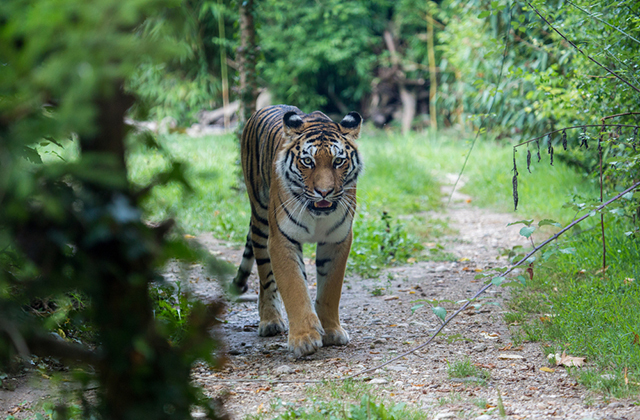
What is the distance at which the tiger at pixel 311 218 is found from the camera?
348cm

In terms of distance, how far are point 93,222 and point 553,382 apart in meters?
2.38

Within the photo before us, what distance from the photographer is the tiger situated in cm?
348

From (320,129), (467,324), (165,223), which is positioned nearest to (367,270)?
(467,324)

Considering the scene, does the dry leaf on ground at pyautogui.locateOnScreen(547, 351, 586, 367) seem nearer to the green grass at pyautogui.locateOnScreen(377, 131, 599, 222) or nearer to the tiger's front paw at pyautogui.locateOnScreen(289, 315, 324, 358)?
the tiger's front paw at pyautogui.locateOnScreen(289, 315, 324, 358)

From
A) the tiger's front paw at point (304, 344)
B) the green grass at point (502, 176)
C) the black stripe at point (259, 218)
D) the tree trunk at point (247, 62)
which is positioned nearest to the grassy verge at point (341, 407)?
the tiger's front paw at point (304, 344)

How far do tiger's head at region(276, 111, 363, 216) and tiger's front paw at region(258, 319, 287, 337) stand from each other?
875 millimetres

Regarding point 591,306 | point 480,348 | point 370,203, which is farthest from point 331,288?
point 370,203

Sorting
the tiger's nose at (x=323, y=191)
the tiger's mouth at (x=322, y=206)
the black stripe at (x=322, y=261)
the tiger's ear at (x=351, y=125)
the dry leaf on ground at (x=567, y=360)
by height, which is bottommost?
the dry leaf on ground at (x=567, y=360)

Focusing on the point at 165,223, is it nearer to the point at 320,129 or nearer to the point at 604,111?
the point at 320,129

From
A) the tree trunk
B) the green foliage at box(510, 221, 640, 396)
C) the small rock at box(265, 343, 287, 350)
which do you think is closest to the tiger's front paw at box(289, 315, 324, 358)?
the small rock at box(265, 343, 287, 350)

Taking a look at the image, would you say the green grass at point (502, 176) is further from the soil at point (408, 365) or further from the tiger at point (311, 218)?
the soil at point (408, 365)

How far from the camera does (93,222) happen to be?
1.26 m

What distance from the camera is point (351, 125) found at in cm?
383

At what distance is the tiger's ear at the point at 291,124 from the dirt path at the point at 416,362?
1333 millimetres
